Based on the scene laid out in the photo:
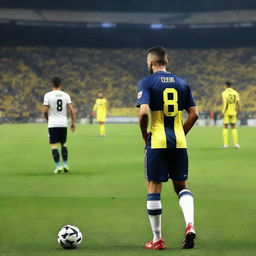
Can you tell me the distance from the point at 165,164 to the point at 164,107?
612 millimetres

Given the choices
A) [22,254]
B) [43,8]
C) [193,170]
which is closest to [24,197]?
[22,254]

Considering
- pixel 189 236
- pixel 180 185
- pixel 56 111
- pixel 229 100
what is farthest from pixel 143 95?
pixel 229 100

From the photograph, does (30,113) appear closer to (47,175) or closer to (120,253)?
(47,175)

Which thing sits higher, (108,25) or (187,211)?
(108,25)

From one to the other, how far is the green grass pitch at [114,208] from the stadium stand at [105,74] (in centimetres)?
4745

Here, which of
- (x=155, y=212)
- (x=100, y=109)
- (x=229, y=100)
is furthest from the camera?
(x=100, y=109)

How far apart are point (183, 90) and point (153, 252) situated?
5.75ft

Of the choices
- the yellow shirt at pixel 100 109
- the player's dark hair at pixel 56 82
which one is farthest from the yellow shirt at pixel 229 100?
the yellow shirt at pixel 100 109

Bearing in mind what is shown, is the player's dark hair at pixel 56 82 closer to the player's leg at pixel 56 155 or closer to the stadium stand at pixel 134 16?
the player's leg at pixel 56 155

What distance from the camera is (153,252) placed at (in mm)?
6371

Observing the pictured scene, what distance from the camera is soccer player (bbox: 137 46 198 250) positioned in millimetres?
6594

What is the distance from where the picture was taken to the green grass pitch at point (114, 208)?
6.77 m

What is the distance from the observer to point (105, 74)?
69.6 metres

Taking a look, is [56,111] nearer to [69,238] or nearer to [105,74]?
[69,238]
